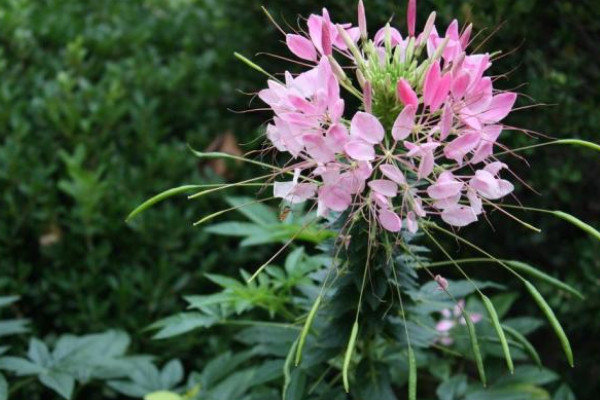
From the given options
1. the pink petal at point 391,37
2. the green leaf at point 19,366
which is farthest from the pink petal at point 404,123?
the green leaf at point 19,366

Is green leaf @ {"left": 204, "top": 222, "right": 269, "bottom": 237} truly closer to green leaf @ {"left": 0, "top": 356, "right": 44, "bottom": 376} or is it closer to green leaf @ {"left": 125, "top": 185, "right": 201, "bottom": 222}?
green leaf @ {"left": 0, "top": 356, "right": 44, "bottom": 376}

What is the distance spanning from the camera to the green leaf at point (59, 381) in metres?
1.45

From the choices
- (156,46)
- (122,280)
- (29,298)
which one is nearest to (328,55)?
(122,280)

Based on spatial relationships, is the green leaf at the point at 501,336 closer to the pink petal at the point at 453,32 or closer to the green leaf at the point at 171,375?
the pink petal at the point at 453,32

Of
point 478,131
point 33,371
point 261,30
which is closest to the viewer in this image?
point 478,131

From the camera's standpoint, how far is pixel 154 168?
2438mm

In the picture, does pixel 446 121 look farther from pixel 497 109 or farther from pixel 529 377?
pixel 529 377

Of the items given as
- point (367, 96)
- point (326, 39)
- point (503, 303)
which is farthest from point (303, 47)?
point (503, 303)

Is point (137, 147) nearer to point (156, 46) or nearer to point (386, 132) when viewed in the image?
point (156, 46)

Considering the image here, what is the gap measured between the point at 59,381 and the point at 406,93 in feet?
3.03

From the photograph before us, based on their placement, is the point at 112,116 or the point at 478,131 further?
the point at 112,116

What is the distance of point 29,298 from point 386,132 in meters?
1.50

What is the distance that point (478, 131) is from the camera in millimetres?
1070

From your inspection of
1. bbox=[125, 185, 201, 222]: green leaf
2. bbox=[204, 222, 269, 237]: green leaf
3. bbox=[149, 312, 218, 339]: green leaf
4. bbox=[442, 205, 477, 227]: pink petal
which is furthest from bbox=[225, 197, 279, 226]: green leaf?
bbox=[442, 205, 477, 227]: pink petal
